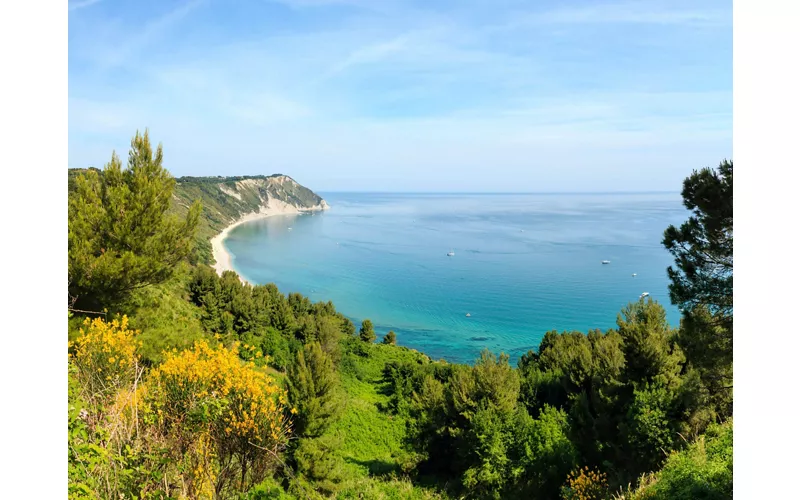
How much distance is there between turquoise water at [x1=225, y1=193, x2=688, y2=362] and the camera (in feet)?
102

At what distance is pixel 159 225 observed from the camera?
7.66m

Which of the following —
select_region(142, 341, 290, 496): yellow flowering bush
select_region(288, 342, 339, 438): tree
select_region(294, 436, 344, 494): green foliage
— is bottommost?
select_region(294, 436, 344, 494): green foliage

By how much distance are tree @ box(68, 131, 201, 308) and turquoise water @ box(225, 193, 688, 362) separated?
20051 millimetres

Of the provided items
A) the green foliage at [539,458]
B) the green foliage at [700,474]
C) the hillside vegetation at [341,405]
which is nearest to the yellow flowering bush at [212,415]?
the hillside vegetation at [341,405]

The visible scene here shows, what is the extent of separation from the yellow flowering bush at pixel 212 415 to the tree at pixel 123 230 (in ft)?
12.7

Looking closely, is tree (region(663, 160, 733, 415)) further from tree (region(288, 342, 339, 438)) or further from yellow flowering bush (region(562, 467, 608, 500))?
tree (region(288, 342, 339, 438))

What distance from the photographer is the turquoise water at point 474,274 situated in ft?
102

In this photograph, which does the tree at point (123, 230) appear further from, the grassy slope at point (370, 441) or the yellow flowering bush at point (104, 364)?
the grassy slope at point (370, 441)

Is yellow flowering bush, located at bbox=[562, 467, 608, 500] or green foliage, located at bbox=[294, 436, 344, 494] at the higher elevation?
yellow flowering bush, located at bbox=[562, 467, 608, 500]

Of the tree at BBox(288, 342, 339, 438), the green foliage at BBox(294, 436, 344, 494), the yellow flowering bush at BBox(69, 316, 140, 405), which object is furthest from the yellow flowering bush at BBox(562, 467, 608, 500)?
the yellow flowering bush at BBox(69, 316, 140, 405)
